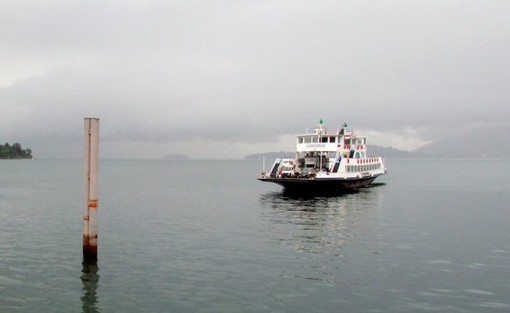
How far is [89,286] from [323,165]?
5322 cm

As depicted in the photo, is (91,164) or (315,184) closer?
(91,164)

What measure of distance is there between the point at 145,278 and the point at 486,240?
71.0ft

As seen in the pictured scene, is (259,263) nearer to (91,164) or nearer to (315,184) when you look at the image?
(91,164)

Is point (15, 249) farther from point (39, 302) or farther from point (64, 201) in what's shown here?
point (64, 201)

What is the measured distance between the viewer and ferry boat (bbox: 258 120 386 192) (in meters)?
60.9

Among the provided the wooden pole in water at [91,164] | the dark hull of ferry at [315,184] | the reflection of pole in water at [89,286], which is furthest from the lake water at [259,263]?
the dark hull of ferry at [315,184]

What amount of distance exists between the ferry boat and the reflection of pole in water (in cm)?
3990

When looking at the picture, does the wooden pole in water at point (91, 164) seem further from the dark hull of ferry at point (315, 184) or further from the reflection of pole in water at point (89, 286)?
the dark hull of ferry at point (315, 184)

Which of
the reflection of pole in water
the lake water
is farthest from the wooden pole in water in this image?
the lake water

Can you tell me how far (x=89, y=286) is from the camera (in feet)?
62.5

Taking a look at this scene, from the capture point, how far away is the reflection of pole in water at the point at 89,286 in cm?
1678

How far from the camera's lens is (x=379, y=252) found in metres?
A: 26.3

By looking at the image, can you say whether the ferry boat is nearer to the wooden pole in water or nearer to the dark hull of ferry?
the dark hull of ferry

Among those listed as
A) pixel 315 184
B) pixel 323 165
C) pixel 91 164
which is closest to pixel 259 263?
pixel 91 164
